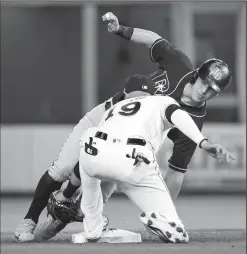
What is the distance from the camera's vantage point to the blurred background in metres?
14.2

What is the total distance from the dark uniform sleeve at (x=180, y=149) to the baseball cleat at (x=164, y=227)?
111cm

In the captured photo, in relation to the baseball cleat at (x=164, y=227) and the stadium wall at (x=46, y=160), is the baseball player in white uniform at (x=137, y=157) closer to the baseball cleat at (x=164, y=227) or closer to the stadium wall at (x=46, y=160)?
the baseball cleat at (x=164, y=227)

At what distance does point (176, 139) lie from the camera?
7512 millimetres

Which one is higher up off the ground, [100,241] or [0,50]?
[0,50]

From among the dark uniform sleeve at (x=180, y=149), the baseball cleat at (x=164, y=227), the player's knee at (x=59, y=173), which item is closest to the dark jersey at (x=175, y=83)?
the dark uniform sleeve at (x=180, y=149)

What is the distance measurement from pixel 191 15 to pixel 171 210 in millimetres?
8246

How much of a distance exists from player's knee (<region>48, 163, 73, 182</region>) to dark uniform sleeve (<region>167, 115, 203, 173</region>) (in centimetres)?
94

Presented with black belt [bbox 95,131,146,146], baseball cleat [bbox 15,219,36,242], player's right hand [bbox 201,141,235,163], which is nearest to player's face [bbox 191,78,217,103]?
black belt [bbox 95,131,146,146]

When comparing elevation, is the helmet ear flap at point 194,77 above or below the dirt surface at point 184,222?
above

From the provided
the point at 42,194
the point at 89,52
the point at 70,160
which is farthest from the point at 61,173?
the point at 89,52

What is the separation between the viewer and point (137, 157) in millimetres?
6301

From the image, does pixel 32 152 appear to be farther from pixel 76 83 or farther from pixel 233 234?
pixel 233 234

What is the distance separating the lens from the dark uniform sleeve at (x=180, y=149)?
7.49 meters

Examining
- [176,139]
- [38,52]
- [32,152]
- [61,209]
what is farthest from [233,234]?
[38,52]
